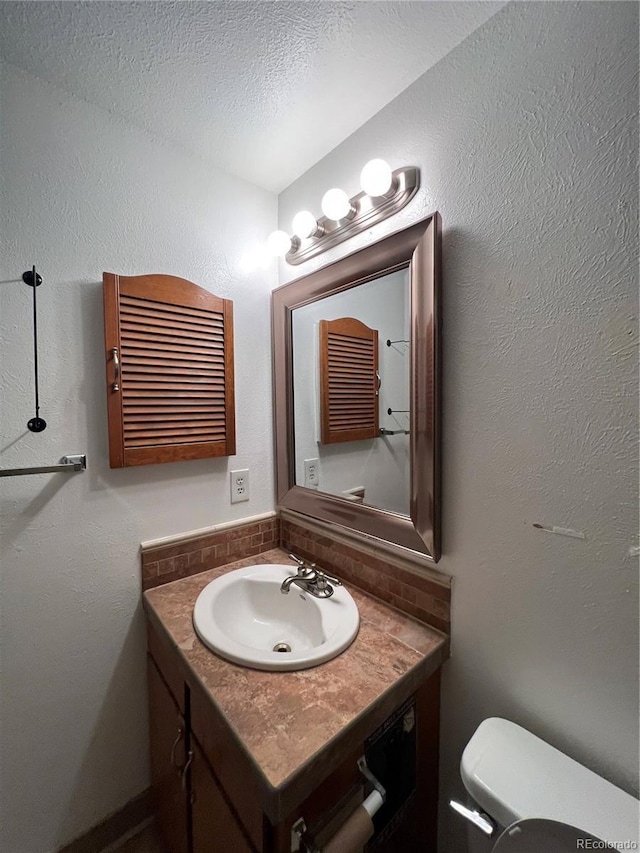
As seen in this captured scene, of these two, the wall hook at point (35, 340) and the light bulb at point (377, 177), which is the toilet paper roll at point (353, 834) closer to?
the wall hook at point (35, 340)

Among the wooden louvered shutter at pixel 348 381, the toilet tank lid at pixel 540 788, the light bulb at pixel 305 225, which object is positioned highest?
the light bulb at pixel 305 225

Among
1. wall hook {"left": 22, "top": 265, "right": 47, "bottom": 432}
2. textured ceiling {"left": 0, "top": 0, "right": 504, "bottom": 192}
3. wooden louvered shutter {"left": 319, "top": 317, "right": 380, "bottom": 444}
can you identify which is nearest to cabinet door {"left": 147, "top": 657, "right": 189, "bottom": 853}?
wall hook {"left": 22, "top": 265, "right": 47, "bottom": 432}

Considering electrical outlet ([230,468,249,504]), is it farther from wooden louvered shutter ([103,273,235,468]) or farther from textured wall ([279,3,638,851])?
textured wall ([279,3,638,851])

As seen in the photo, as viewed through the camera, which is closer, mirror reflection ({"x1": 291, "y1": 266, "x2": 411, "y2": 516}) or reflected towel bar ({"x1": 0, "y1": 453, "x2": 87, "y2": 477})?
reflected towel bar ({"x1": 0, "y1": 453, "x2": 87, "y2": 477})

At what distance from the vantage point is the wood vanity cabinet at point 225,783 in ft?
2.03

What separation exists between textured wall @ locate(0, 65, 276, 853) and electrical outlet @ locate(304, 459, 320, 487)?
0.41m

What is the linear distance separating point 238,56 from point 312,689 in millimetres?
1546

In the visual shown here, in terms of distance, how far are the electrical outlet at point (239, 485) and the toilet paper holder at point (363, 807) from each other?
0.85 metres

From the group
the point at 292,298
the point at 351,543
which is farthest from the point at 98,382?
the point at 351,543

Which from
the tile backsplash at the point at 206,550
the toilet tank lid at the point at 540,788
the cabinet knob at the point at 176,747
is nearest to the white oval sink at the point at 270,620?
the tile backsplash at the point at 206,550

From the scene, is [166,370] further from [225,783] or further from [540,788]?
[540,788]

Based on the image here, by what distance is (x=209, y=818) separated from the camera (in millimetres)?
776

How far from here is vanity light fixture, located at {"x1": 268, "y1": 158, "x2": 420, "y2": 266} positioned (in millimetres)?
928

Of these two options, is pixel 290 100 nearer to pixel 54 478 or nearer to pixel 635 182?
pixel 635 182
